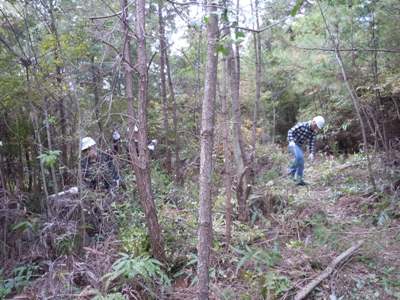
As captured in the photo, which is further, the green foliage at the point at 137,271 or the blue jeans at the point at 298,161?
the blue jeans at the point at 298,161

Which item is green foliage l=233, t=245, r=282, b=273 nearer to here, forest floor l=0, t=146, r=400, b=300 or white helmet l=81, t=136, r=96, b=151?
forest floor l=0, t=146, r=400, b=300

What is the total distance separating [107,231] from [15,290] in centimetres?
117

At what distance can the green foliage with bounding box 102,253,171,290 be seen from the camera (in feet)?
10.7

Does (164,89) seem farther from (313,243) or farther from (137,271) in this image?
(137,271)

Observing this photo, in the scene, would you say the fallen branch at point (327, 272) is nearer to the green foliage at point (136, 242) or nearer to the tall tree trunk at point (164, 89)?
the green foliage at point (136, 242)

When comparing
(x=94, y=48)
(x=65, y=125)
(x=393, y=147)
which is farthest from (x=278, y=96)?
(x=65, y=125)

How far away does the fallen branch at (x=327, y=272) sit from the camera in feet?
10.7

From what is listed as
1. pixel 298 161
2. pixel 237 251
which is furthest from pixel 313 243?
pixel 298 161

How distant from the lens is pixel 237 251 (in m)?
4.04

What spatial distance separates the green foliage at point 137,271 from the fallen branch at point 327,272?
1251mm

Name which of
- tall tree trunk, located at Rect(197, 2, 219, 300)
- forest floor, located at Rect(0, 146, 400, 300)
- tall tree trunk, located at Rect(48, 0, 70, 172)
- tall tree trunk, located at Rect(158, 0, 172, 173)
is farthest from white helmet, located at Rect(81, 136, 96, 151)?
tall tree trunk, located at Rect(197, 2, 219, 300)

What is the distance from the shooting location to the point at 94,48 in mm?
7039

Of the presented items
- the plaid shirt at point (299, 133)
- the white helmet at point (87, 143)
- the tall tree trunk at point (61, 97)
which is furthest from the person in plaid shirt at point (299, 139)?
the tall tree trunk at point (61, 97)

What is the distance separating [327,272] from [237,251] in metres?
0.97
